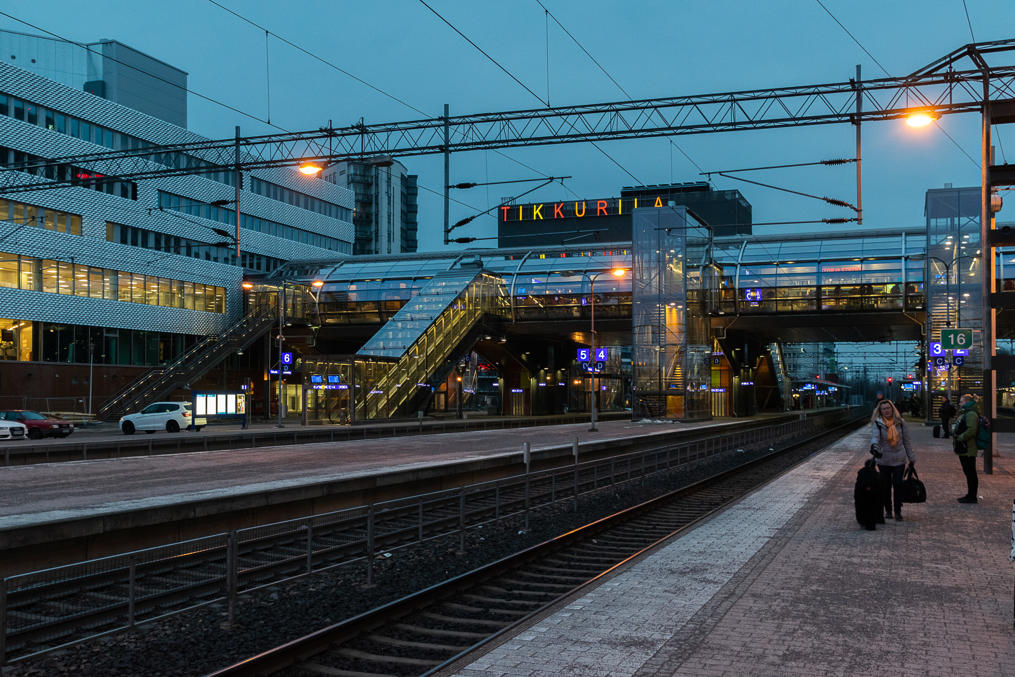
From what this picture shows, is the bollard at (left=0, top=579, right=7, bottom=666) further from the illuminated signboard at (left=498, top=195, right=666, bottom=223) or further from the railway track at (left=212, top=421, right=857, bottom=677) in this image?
the illuminated signboard at (left=498, top=195, right=666, bottom=223)

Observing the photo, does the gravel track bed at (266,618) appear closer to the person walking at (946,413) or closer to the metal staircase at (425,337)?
the person walking at (946,413)

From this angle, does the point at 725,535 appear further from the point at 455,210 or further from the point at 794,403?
the point at 455,210

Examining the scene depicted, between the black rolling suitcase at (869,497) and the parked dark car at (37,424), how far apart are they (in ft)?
122

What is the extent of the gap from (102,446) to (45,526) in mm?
18626

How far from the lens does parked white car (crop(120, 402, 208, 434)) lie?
4494 cm

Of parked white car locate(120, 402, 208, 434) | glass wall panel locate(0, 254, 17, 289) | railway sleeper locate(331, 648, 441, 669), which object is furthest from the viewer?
glass wall panel locate(0, 254, 17, 289)

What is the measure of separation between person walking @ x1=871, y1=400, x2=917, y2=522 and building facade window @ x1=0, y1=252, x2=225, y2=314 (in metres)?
51.0

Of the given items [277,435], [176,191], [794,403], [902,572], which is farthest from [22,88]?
[794,403]

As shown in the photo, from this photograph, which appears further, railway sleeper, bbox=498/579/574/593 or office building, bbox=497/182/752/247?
office building, bbox=497/182/752/247

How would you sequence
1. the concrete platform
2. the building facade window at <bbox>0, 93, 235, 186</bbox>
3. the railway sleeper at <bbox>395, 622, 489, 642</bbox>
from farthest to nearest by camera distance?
the building facade window at <bbox>0, 93, 235, 186</bbox>
the concrete platform
the railway sleeper at <bbox>395, 622, 489, 642</bbox>

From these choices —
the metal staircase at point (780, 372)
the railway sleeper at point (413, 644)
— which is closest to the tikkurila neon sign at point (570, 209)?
the metal staircase at point (780, 372)

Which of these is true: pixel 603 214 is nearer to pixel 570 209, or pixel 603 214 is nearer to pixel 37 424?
Answer: pixel 570 209

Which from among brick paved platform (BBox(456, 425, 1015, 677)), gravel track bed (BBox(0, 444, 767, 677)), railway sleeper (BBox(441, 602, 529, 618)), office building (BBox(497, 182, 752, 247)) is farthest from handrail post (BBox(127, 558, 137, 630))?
office building (BBox(497, 182, 752, 247))

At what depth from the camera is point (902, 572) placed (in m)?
12.0
